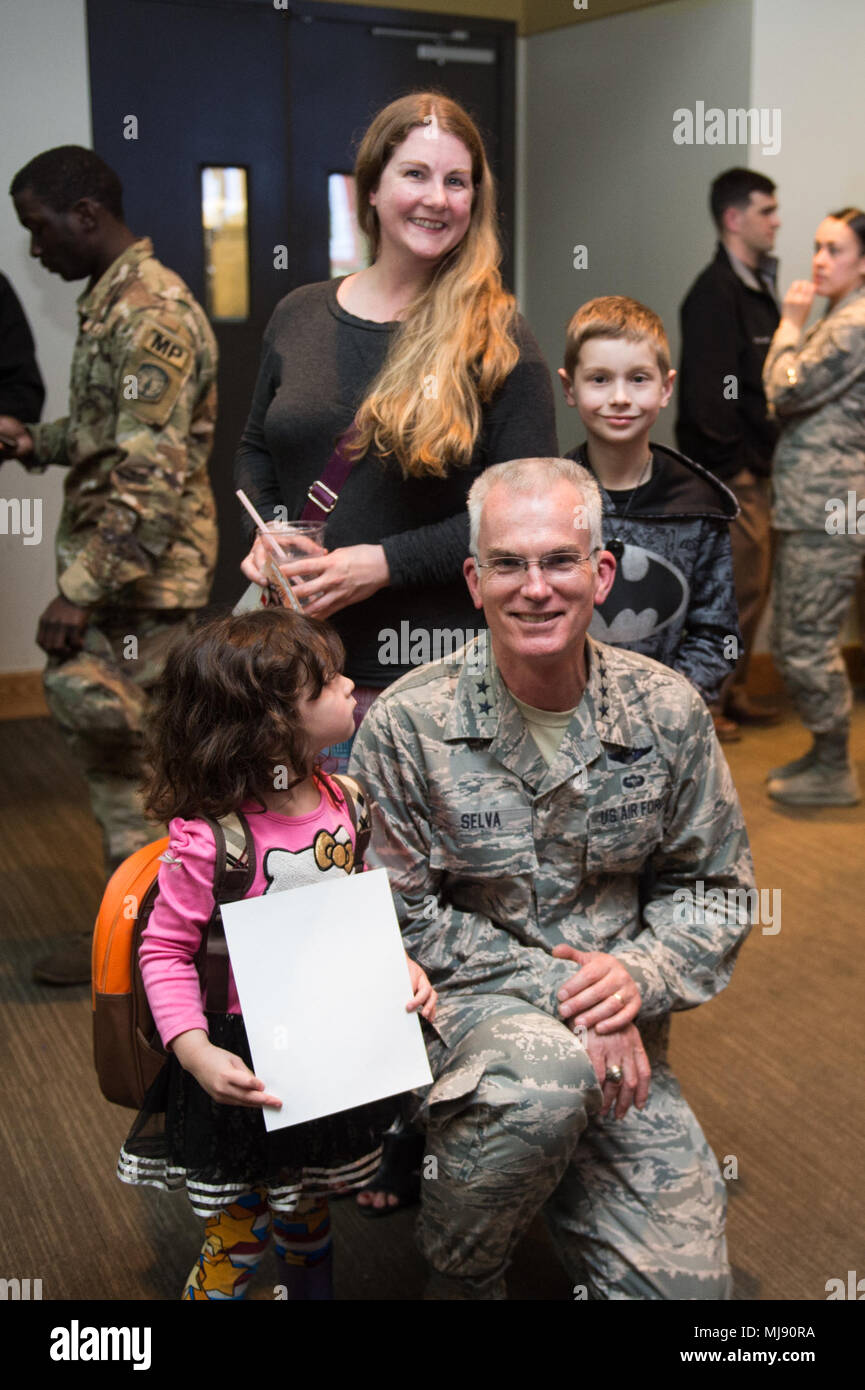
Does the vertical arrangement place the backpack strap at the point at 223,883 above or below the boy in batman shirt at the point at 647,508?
below

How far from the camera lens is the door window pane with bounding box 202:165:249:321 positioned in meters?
3.97

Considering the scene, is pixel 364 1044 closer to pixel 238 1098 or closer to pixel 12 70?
pixel 238 1098

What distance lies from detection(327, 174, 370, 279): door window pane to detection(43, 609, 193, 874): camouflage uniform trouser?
5.73 ft

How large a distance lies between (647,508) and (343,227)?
2.41 metres

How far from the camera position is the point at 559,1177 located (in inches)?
60.5

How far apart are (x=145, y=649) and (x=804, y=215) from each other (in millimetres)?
2679

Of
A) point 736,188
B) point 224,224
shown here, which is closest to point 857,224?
point 736,188

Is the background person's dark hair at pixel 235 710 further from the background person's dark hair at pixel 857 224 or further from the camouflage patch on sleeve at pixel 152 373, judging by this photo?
the background person's dark hair at pixel 857 224

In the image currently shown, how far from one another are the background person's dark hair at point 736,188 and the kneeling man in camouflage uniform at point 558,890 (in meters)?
2.66

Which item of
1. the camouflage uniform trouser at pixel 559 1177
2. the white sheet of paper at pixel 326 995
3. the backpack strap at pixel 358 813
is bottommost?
the camouflage uniform trouser at pixel 559 1177

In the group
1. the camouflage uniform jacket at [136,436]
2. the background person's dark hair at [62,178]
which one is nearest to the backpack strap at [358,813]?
the camouflage uniform jacket at [136,436]

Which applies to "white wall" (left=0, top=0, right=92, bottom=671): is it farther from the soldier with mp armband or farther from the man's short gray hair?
the man's short gray hair

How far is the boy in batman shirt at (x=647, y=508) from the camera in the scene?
197 centimetres
